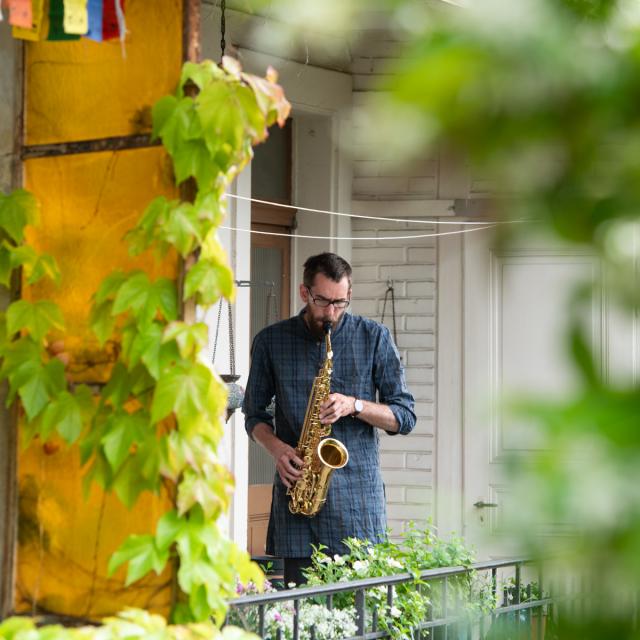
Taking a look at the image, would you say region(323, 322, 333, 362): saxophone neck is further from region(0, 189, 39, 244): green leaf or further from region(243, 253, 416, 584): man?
region(0, 189, 39, 244): green leaf

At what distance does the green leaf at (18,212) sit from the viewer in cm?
207

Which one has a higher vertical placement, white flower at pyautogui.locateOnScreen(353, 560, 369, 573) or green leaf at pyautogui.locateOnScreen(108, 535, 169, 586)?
green leaf at pyautogui.locateOnScreen(108, 535, 169, 586)

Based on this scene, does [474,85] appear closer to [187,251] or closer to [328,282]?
[187,251]

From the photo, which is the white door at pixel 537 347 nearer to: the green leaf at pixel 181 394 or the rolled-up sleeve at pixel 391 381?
the green leaf at pixel 181 394

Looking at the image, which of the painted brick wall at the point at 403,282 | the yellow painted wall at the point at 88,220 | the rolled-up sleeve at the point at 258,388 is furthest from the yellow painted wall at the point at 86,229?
the painted brick wall at the point at 403,282

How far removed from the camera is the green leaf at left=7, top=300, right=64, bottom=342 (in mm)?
2043

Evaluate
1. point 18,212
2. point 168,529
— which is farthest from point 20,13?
point 168,529

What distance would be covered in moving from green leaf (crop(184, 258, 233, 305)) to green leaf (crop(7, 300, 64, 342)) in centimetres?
30

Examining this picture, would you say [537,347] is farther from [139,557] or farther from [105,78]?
[105,78]

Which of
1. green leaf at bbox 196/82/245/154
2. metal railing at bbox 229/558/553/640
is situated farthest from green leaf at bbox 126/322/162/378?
metal railing at bbox 229/558/553/640

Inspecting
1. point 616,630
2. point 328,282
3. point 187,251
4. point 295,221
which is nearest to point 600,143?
point 616,630

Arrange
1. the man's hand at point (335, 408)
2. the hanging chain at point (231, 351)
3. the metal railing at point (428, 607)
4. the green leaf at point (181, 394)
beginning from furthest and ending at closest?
1. the hanging chain at point (231, 351)
2. the man's hand at point (335, 408)
3. the metal railing at point (428, 607)
4. the green leaf at point (181, 394)

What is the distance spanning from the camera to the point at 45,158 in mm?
2111

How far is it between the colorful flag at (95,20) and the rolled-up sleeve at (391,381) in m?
2.17
